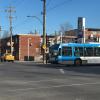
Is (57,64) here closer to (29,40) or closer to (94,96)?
(94,96)

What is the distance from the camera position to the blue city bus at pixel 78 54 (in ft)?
160

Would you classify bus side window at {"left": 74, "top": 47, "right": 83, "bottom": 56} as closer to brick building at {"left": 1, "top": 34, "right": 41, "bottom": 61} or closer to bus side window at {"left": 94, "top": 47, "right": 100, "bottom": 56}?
bus side window at {"left": 94, "top": 47, "right": 100, "bottom": 56}

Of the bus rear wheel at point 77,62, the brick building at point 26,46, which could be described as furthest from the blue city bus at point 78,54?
the brick building at point 26,46

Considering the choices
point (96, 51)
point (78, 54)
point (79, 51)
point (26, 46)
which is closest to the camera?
point (78, 54)

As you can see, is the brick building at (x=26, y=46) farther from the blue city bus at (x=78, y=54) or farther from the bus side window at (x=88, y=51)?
the bus side window at (x=88, y=51)

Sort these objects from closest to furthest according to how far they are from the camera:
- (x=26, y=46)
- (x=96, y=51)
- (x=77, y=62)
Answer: (x=77, y=62) < (x=96, y=51) < (x=26, y=46)

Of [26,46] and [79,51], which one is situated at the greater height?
[26,46]

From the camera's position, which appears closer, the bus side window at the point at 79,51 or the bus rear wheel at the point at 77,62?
the bus rear wheel at the point at 77,62

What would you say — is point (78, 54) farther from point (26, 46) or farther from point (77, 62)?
point (26, 46)

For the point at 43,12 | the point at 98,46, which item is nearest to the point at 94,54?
the point at 98,46

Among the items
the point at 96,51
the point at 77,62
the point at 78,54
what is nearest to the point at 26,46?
the point at 96,51

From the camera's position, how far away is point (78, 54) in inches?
1933

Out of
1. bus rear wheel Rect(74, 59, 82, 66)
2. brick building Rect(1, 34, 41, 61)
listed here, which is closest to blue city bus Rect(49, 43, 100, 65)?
bus rear wheel Rect(74, 59, 82, 66)

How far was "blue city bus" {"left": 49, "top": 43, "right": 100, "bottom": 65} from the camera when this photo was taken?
48.9 meters
